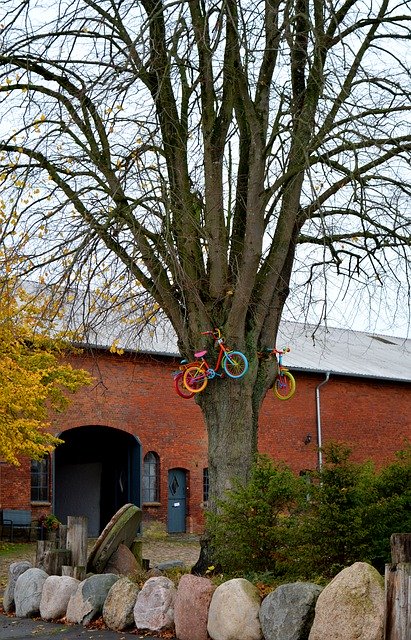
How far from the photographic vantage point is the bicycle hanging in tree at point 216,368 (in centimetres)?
1301

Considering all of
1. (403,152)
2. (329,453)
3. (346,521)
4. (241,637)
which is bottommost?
Answer: (241,637)

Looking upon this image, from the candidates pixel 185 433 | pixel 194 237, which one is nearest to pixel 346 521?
pixel 194 237

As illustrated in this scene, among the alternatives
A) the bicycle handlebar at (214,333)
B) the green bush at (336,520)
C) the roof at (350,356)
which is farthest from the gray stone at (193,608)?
the roof at (350,356)

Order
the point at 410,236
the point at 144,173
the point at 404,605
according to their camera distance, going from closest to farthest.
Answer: the point at 404,605, the point at 144,173, the point at 410,236

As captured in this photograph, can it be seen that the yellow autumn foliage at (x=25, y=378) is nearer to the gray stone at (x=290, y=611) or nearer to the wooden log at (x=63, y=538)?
the wooden log at (x=63, y=538)

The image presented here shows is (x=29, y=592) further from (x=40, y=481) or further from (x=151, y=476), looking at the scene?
(x=151, y=476)

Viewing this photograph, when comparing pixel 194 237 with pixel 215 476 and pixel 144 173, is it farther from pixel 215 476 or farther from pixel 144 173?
pixel 215 476

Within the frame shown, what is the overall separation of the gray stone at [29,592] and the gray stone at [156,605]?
2131mm

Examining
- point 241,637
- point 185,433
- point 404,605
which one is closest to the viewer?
point 404,605

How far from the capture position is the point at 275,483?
1072cm

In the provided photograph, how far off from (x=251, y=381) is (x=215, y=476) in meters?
1.33

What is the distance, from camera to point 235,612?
959cm

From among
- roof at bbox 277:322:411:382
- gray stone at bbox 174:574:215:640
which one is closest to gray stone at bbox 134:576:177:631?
gray stone at bbox 174:574:215:640

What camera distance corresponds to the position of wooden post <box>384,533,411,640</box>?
804 cm
